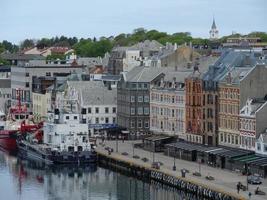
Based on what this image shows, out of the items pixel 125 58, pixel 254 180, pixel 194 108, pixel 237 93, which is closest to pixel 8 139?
pixel 125 58

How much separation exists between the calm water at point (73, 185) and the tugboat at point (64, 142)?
2.08 m

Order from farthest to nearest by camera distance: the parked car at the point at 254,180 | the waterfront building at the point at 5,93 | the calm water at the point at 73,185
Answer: the waterfront building at the point at 5,93, the calm water at the point at 73,185, the parked car at the point at 254,180

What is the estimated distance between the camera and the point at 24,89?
170 meters

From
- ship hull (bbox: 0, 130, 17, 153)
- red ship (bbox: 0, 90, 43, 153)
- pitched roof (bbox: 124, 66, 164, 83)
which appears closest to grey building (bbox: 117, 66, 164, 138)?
pitched roof (bbox: 124, 66, 164, 83)

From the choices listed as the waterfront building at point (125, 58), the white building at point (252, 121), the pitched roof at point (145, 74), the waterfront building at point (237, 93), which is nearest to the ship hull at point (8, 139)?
the pitched roof at point (145, 74)

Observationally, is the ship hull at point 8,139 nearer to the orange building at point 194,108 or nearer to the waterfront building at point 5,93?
the orange building at point 194,108

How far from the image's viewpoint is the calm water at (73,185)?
3546 inches

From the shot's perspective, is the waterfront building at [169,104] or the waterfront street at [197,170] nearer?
the waterfront street at [197,170]

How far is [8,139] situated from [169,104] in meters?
28.2

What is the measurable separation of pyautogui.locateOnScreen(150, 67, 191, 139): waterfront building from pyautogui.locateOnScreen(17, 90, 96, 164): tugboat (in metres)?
9.59

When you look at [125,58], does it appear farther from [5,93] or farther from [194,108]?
[194,108]

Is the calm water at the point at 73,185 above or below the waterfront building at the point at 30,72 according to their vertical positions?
below

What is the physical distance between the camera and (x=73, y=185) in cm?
Result: 9844

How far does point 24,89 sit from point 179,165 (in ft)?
242
